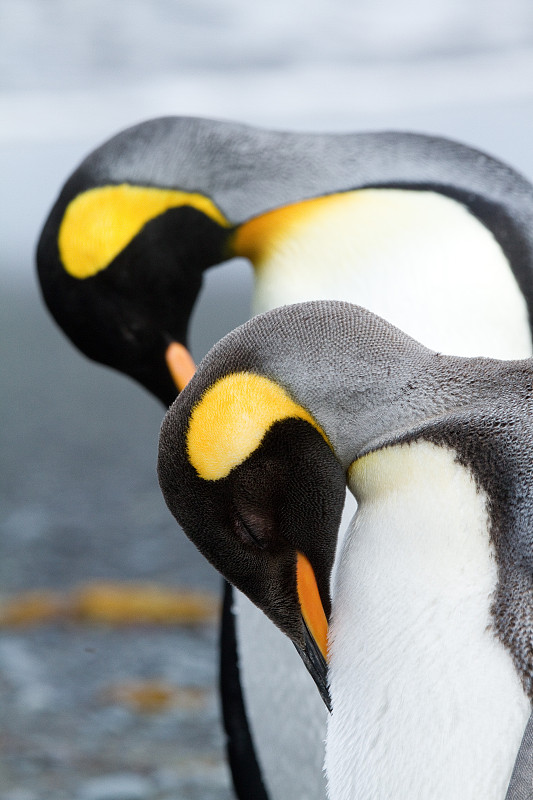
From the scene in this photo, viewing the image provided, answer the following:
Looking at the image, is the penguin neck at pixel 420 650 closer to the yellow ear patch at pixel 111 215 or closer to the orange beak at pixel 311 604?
the orange beak at pixel 311 604

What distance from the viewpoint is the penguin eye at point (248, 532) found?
790 millimetres

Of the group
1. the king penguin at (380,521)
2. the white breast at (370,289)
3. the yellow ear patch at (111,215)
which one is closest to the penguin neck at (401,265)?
the white breast at (370,289)

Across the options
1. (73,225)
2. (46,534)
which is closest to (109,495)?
(46,534)

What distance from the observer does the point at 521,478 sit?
0.63m

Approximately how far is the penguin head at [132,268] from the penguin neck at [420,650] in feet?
2.33

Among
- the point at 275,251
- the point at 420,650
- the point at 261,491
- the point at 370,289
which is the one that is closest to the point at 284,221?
the point at 275,251

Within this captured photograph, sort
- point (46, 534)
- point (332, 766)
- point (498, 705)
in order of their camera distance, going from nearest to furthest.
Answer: point (498, 705) → point (332, 766) → point (46, 534)

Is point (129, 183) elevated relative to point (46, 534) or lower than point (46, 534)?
elevated

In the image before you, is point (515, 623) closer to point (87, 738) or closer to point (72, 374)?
point (87, 738)

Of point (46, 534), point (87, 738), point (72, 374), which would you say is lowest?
point (72, 374)

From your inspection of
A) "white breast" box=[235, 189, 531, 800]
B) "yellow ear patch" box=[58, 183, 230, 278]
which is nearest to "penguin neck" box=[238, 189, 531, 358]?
"white breast" box=[235, 189, 531, 800]

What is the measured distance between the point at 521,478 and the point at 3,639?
2586 mm

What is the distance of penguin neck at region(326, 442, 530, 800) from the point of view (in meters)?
0.63

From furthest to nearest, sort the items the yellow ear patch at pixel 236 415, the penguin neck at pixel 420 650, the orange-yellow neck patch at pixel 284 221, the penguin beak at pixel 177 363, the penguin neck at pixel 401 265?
1. the penguin beak at pixel 177 363
2. the orange-yellow neck patch at pixel 284 221
3. the penguin neck at pixel 401 265
4. the yellow ear patch at pixel 236 415
5. the penguin neck at pixel 420 650
